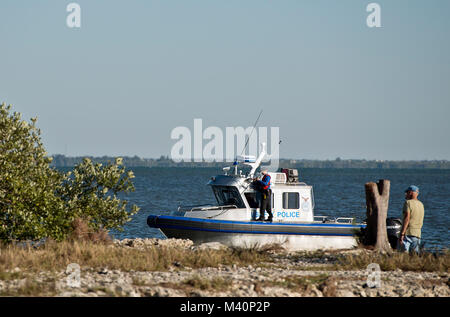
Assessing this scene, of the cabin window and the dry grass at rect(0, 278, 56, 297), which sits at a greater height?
the cabin window

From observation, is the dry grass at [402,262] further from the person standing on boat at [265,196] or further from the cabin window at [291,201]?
the cabin window at [291,201]

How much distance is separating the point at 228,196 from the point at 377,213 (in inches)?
226

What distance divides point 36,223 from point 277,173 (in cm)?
847

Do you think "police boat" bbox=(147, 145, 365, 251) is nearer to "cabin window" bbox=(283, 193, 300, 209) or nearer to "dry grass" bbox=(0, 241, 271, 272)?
"cabin window" bbox=(283, 193, 300, 209)

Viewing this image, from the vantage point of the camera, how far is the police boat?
70.0ft

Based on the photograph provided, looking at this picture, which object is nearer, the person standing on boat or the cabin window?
the person standing on boat

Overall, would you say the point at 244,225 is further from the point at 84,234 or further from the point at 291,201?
the point at 84,234

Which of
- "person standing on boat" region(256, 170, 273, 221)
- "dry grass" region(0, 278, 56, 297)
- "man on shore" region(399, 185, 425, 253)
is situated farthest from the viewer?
"person standing on boat" region(256, 170, 273, 221)

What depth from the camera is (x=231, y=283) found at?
39.2 ft

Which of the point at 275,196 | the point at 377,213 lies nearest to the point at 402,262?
the point at 377,213

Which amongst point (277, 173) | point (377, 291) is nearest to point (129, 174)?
point (277, 173)

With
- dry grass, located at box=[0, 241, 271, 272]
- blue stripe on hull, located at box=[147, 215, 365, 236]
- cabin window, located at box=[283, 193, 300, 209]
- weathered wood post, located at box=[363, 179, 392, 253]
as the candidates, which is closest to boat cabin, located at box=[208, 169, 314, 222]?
cabin window, located at box=[283, 193, 300, 209]

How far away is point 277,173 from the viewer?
22141mm
